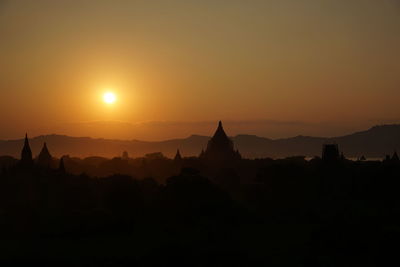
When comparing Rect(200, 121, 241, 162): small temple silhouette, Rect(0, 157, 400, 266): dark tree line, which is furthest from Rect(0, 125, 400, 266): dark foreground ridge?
Rect(200, 121, 241, 162): small temple silhouette

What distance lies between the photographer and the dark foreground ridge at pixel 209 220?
37.8 metres

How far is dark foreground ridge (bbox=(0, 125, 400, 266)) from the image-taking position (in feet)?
124

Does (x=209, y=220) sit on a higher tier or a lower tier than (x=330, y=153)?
lower

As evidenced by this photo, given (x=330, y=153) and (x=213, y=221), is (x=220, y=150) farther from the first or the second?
(x=213, y=221)

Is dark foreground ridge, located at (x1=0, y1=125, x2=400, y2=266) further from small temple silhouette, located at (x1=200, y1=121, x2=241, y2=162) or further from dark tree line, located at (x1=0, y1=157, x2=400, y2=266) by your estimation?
small temple silhouette, located at (x1=200, y1=121, x2=241, y2=162)

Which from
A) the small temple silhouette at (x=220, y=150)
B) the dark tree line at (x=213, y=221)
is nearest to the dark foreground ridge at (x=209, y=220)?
the dark tree line at (x=213, y=221)

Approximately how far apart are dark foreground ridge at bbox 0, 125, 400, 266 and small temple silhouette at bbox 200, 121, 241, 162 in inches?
1930

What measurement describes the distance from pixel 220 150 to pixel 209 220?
86.5 m

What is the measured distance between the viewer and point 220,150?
137000 mm

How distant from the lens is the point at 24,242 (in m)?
44.5

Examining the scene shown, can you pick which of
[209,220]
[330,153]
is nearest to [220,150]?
[330,153]

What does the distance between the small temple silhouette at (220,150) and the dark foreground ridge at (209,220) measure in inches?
1930

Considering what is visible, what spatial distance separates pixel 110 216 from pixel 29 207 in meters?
9.16

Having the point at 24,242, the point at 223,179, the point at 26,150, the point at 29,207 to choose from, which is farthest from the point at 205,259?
the point at 26,150
